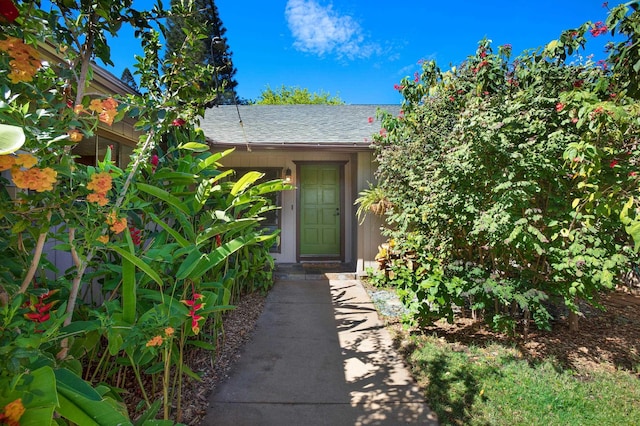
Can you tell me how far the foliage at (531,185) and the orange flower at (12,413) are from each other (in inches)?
125

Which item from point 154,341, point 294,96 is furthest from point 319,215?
point 294,96

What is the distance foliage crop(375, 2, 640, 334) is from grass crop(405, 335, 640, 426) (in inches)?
17.4

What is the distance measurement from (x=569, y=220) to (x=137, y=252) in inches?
142

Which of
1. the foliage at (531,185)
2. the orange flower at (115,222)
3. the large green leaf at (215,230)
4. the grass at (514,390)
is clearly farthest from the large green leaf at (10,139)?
the foliage at (531,185)

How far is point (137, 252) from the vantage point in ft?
6.76

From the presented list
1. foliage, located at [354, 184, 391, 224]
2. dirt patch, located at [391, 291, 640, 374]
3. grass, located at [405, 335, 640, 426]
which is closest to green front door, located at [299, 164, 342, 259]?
foliage, located at [354, 184, 391, 224]

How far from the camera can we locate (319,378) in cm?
312

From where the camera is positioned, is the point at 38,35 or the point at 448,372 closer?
the point at 38,35

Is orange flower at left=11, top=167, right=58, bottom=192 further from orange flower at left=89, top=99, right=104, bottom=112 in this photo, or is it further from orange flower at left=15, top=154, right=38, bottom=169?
orange flower at left=89, top=99, right=104, bottom=112

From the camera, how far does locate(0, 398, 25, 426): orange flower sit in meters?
0.86

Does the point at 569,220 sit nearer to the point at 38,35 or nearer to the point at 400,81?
the point at 400,81

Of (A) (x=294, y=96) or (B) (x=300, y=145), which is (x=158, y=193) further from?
(A) (x=294, y=96)

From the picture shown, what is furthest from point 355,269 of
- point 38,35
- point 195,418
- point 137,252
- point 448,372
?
point 38,35

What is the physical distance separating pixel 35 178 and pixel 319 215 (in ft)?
24.4
